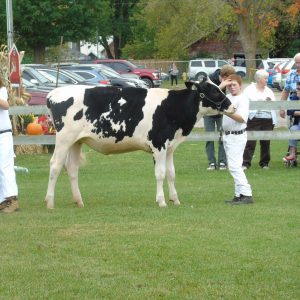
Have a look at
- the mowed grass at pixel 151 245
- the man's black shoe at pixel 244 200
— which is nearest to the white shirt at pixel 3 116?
the mowed grass at pixel 151 245

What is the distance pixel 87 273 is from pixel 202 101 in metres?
4.91

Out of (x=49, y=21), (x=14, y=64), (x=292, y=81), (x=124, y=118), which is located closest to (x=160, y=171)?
(x=124, y=118)

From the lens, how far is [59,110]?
12234 mm

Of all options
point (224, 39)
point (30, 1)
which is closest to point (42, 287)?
point (30, 1)

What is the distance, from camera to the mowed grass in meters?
7.76

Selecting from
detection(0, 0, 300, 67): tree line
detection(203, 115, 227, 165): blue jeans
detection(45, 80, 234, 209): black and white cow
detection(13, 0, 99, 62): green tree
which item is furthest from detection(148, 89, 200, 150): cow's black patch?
detection(13, 0, 99, 62): green tree

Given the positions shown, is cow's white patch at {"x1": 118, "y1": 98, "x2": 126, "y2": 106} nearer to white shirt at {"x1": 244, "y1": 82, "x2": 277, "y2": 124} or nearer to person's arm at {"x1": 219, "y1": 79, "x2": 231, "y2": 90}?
person's arm at {"x1": 219, "y1": 79, "x2": 231, "y2": 90}

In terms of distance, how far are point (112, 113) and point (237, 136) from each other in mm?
1835

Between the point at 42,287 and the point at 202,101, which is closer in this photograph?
the point at 42,287

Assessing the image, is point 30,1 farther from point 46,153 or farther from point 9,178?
point 9,178

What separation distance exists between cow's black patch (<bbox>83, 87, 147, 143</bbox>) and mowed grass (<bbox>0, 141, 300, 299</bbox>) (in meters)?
1.11

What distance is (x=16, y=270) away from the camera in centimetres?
840

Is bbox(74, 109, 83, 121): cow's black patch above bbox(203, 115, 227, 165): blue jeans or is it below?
above

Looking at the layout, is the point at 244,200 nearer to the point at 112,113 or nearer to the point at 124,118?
the point at 124,118
